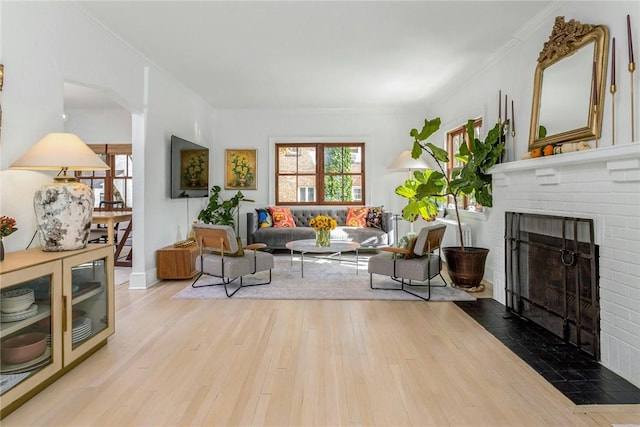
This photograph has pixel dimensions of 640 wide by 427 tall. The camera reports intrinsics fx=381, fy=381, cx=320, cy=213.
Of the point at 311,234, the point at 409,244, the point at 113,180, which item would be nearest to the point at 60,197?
the point at 409,244

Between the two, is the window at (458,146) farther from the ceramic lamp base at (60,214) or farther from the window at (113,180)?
the window at (113,180)

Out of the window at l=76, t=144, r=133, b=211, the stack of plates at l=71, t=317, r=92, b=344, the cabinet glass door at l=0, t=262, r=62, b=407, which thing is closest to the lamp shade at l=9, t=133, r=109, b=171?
the cabinet glass door at l=0, t=262, r=62, b=407

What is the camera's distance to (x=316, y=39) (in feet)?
13.3

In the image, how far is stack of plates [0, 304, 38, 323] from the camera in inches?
78.9

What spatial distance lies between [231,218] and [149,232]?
2360 mm

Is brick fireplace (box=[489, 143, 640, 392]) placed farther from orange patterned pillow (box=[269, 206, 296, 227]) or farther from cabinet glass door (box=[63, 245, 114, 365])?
orange patterned pillow (box=[269, 206, 296, 227])

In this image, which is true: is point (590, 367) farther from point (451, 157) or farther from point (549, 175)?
point (451, 157)

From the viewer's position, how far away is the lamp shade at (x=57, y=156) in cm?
252

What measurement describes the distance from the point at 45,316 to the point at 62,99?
1878 mm

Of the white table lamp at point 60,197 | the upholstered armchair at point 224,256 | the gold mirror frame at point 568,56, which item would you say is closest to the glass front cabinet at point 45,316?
the white table lamp at point 60,197

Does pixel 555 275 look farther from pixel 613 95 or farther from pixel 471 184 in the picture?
pixel 471 184

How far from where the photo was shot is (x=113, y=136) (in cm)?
762

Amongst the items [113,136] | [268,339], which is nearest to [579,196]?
[268,339]

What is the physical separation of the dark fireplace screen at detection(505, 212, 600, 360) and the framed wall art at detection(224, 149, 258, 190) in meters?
5.16
